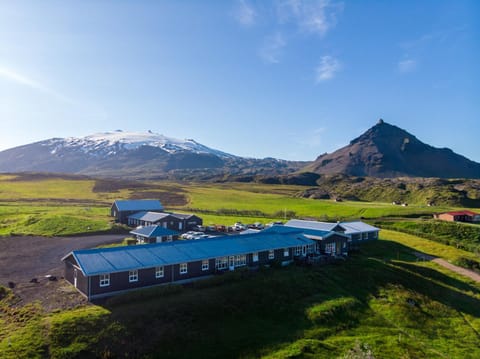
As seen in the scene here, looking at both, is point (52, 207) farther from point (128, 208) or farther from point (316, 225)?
point (316, 225)

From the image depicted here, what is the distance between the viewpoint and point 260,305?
1319 inches

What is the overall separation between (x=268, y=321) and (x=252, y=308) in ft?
7.02

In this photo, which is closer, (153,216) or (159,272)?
(159,272)

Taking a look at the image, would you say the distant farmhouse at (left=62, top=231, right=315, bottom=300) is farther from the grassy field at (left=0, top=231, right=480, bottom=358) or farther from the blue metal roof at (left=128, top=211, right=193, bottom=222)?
the blue metal roof at (left=128, top=211, right=193, bottom=222)

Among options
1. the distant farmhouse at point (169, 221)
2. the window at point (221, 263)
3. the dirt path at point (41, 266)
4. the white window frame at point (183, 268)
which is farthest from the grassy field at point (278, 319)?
the distant farmhouse at point (169, 221)

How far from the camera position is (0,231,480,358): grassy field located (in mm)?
25906

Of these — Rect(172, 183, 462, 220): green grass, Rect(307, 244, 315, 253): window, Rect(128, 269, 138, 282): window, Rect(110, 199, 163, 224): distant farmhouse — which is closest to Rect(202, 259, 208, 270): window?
Rect(128, 269, 138, 282): window

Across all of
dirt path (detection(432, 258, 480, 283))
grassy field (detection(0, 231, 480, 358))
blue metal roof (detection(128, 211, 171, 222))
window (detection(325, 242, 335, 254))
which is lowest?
dirt path (detection(432, 258, 480, 283))

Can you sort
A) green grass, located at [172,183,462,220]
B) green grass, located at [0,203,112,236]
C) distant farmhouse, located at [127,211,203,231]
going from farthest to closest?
green grass, located at [172,183,462,220] < distant farmhouse, located at [127,211,203,231] < green grass, located at [0,203,112,236]

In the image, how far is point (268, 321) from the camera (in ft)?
103

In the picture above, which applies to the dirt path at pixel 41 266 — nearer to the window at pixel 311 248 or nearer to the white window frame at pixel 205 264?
the white window frame at pixel 205 264

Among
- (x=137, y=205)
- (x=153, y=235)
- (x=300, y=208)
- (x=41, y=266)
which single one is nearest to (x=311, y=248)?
(x=153, y=235)

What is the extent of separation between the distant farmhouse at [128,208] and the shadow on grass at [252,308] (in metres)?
49.5

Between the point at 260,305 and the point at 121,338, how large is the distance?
1294 centimetres
